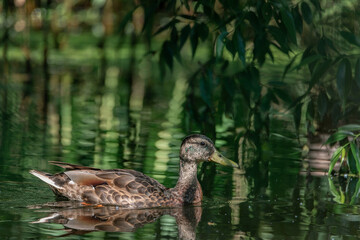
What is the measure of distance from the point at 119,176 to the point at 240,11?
90.9 inches

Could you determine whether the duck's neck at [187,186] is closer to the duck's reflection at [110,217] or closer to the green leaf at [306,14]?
the duck's reflection at [110,217]

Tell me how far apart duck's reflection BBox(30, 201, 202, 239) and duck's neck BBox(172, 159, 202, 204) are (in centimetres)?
13

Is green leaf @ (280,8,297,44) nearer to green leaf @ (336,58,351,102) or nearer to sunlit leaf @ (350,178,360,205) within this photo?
green leaf @ (336,58,351,102)

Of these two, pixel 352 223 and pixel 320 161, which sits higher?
pixel 320 161

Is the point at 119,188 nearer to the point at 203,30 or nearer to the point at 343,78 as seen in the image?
the point at 343,78

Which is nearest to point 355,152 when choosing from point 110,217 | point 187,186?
point 187,186

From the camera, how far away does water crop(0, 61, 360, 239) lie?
6.95 metres

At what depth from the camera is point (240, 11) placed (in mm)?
9125

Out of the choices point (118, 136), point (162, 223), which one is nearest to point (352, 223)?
point (162, 223)

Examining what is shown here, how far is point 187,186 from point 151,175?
41.7 inches

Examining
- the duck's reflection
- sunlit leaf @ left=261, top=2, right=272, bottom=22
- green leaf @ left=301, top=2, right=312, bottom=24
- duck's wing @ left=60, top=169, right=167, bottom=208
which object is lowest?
the duck's reflection

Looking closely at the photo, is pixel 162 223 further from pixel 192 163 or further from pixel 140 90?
pixel 140 90

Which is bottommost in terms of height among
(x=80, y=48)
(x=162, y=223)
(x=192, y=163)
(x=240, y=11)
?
(x=162, y=223)

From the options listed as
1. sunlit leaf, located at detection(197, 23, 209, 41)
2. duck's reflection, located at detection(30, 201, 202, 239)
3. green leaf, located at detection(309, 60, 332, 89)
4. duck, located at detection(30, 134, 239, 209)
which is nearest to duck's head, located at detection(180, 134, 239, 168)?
duck, located at detection(30, 134, 239, 209)
